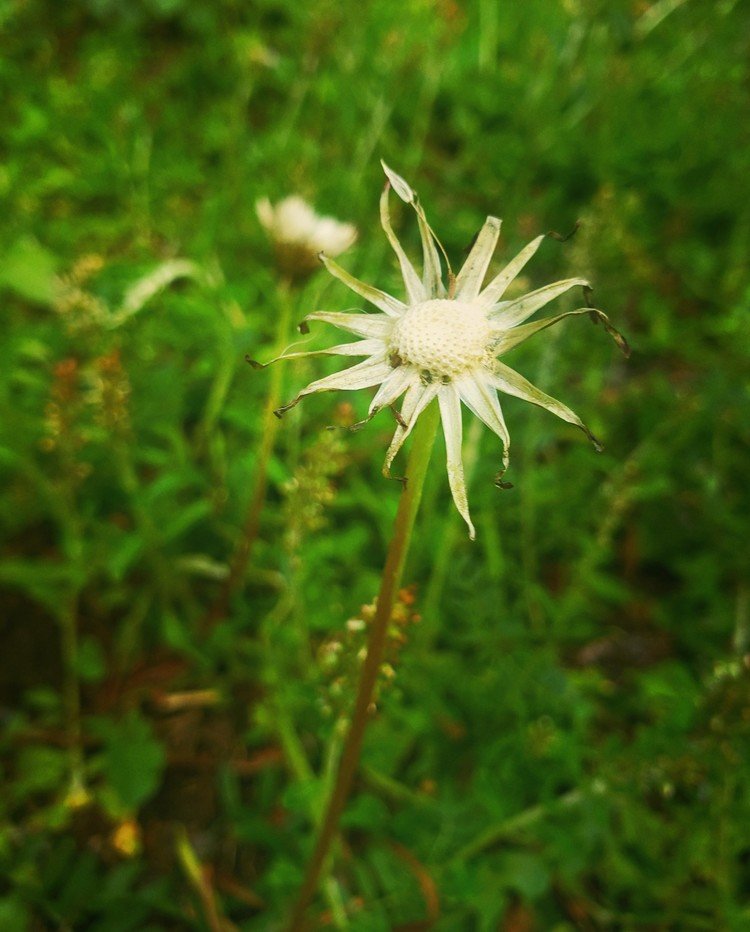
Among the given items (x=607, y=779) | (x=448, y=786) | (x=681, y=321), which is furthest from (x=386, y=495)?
(x=681, y=321)

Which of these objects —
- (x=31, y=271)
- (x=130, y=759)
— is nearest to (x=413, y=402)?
(x=130, y=759)

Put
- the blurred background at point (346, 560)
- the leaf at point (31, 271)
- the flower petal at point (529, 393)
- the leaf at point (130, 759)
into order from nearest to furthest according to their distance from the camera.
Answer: the flower petal at point (529, 393), the blurred background at point (346, 560), the leaf at point (130, 759), the leaf at point (31, 271)

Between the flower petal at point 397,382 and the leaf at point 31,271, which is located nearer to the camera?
the flower petal at point 397,382

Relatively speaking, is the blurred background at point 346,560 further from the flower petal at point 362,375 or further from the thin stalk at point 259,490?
the flower petal at point 362,375

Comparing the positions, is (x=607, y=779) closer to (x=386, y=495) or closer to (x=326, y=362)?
(x=386, y=495)

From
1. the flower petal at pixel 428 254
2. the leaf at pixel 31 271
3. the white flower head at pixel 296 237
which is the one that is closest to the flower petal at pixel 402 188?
the flower petal at pixel 428 254
